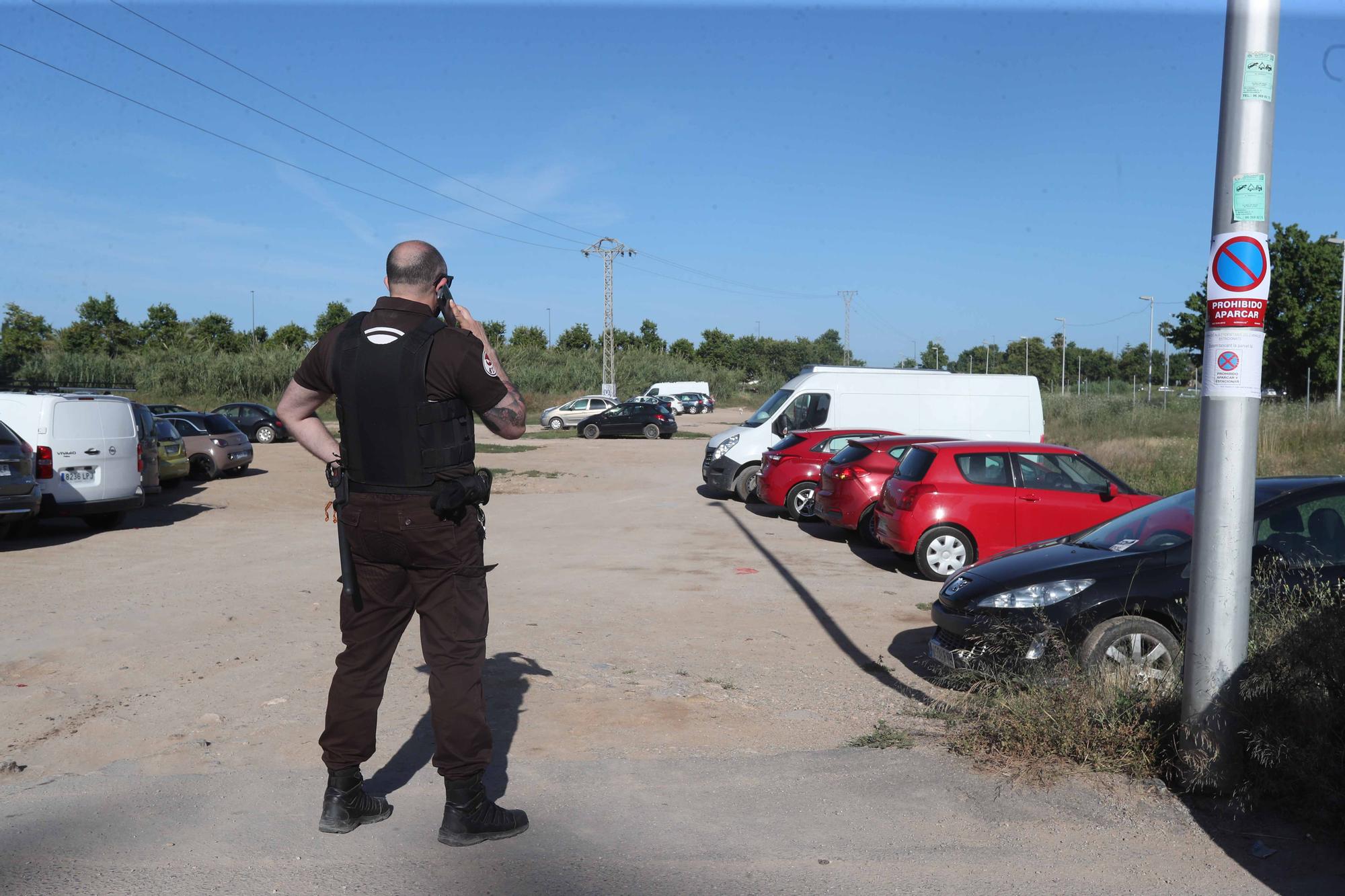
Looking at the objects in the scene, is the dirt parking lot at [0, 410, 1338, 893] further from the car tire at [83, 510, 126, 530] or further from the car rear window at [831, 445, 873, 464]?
the car tire at [83, 510, 126, 530]

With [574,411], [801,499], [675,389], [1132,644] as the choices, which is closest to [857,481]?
[801,499]

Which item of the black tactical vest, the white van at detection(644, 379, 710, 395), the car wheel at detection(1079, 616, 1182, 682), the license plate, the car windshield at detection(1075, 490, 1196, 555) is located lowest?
the license plate

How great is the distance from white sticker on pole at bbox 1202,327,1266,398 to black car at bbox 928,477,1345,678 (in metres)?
1.80

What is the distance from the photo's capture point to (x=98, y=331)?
69.9 meters

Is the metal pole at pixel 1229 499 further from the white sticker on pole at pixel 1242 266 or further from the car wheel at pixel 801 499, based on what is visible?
the car wheel at pixel 801 499

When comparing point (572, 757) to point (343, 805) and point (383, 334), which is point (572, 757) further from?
point (383, 334)

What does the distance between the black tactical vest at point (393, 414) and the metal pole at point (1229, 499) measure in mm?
2924


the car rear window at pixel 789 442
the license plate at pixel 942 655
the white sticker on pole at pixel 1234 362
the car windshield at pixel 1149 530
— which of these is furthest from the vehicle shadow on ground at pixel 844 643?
the car rear window at pixel 789 442

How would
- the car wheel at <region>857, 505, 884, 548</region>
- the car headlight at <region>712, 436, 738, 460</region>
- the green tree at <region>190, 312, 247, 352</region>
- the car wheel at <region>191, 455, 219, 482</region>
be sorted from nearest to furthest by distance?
the car wheel at <region>857, 505, 884, 548</region> < the car headlight at <region>712, 436, 738, 460</region> < the car wheel at <region>191, 455, 219, 482</region> < the green tree at <region>190, 312, 247, 352</region>

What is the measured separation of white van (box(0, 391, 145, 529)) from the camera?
42.8 ft

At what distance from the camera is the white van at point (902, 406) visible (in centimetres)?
1933

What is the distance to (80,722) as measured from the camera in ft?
18.1

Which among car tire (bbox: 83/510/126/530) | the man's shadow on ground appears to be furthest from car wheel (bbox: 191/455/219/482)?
the man's shadow on ground

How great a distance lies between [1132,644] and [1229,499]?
2020 mm
